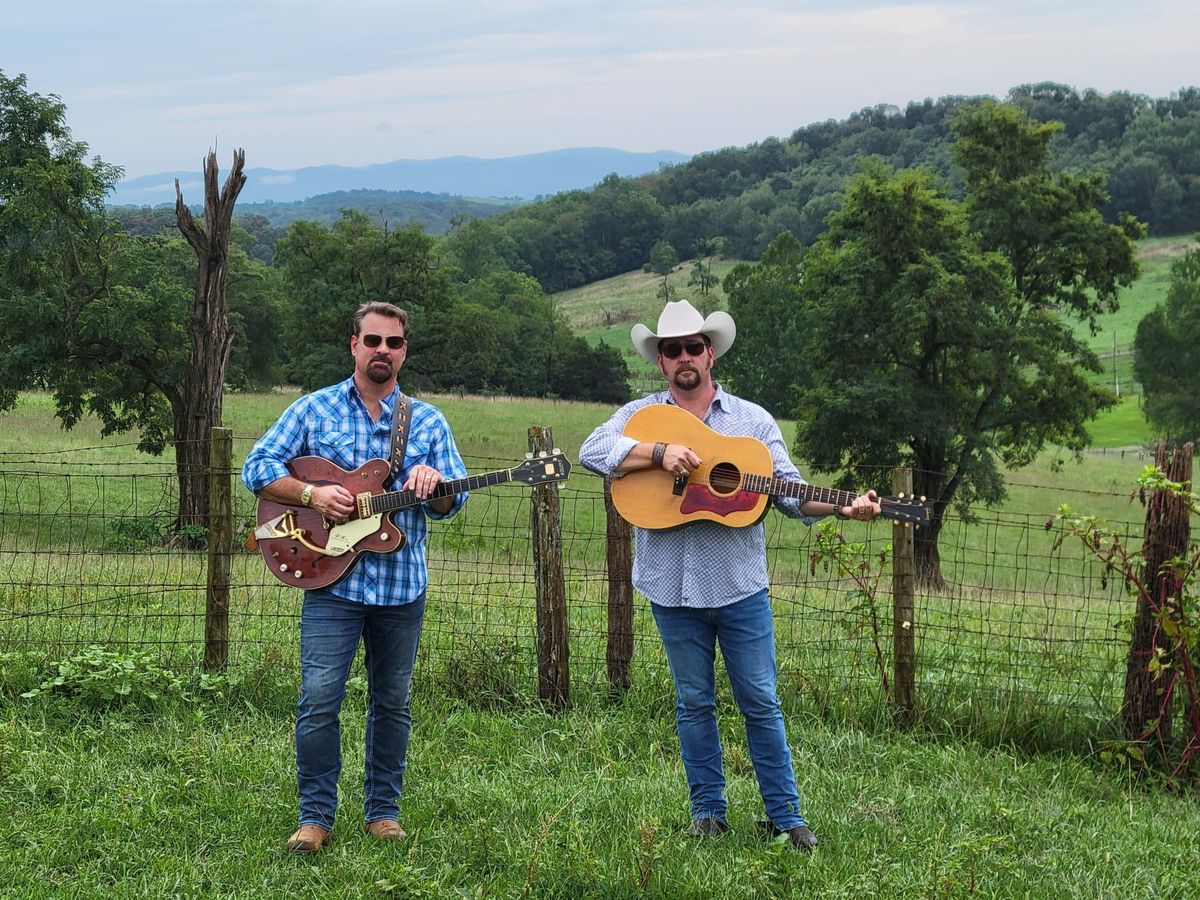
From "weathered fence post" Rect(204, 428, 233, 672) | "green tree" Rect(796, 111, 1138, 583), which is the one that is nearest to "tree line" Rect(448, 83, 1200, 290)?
"green tree" Rect(796, 111, 1138, 583)

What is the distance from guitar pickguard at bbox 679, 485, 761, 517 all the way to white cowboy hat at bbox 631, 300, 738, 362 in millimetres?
602

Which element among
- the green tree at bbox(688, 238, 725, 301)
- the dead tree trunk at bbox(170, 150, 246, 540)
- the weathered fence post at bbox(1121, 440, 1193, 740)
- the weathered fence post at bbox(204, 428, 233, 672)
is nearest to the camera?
the weathered fence post at bbox(1121, 440, 1193, 740)

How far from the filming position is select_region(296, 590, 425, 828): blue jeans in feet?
14.9

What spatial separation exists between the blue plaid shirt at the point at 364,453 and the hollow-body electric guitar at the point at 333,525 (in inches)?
2.1

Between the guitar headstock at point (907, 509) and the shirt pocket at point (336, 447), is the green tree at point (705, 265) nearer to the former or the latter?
the guitar headstock at point (907, 509)

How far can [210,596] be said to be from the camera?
6.52 m

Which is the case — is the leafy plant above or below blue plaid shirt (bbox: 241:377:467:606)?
below

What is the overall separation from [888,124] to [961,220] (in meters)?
141

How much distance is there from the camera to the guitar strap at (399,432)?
4.64 meters

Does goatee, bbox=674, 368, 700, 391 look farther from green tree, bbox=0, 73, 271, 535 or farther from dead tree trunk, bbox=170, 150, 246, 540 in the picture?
green tree, bbox=0, 73, 271, 535

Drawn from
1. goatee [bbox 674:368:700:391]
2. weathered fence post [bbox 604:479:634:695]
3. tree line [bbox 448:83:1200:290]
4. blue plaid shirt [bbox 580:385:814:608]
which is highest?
tree line [bbox 448:83:1200:290]

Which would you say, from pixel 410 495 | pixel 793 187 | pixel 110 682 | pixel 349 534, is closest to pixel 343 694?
pixel 349 534

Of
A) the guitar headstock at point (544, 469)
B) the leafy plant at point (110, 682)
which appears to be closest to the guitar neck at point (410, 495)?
the guitar headstock at point (544, 469)

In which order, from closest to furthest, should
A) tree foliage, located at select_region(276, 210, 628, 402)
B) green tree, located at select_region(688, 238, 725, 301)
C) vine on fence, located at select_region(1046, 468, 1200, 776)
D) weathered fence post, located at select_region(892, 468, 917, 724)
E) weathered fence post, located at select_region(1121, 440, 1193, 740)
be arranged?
vine on fence, located at select_region(1046, 468, 1200, 776), weathered fence post, located at select_region(1121, 440, 1193, 740), weathered fence post, located at select_region(892, 468, 917, 724), tree foliage, located at select_region(276, 210, 628, 402), green tree, located at select_region(688, 238, 725, 301)
